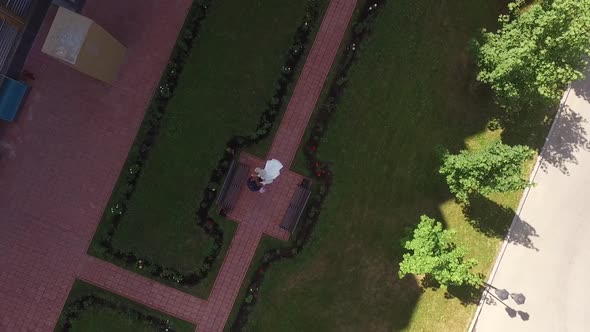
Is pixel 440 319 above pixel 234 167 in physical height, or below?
below

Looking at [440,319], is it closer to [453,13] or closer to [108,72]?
[453,13]


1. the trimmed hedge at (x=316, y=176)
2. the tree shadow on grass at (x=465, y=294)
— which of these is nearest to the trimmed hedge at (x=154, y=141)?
the trimmed hedge at (x=316, y=176)

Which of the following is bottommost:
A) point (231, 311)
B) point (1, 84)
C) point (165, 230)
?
point (231, 311)

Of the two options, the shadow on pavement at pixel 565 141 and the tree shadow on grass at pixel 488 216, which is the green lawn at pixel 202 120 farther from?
the shadow on pavement at pixel 565 141

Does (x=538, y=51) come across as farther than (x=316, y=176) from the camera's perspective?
No

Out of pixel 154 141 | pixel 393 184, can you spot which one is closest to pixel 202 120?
pixel 154 141

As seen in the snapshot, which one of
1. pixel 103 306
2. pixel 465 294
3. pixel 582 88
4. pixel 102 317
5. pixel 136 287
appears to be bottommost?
pixel 102 317

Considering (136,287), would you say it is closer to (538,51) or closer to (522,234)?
(522,234)

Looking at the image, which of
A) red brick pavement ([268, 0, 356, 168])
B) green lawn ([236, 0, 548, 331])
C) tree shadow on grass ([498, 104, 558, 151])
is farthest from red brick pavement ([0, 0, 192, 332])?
tree shadow on grass ([498, 104, 558, 151])

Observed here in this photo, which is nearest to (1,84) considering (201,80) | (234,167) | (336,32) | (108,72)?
(108,72)
